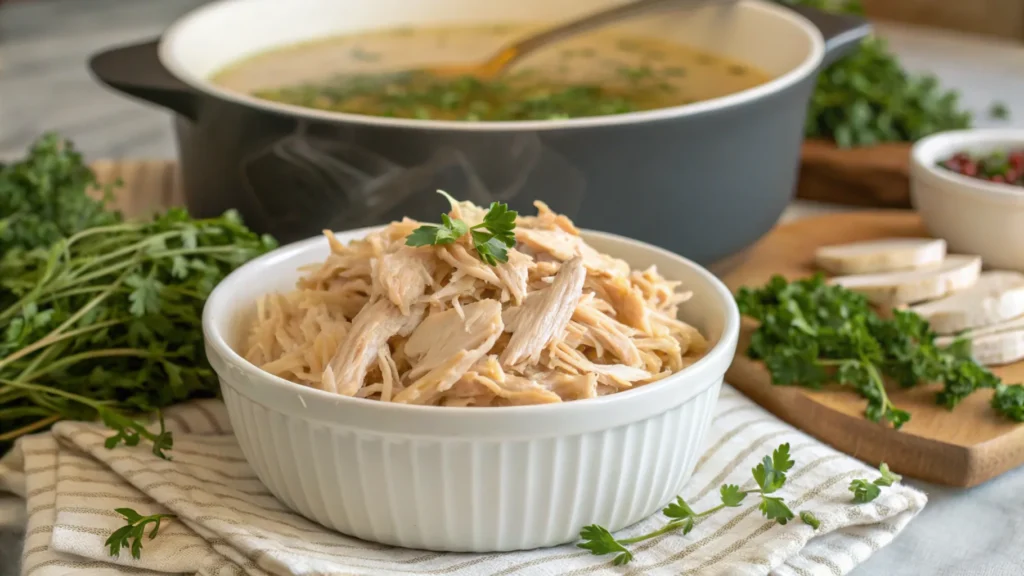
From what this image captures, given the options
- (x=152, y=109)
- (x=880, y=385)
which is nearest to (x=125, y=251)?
(x=880, y=385)

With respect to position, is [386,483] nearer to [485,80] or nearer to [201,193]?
[201,193]

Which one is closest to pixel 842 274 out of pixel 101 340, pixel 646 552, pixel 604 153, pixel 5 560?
pixel 604 153

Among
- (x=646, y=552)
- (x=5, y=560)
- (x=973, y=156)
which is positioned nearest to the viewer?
(x=646, y=552)

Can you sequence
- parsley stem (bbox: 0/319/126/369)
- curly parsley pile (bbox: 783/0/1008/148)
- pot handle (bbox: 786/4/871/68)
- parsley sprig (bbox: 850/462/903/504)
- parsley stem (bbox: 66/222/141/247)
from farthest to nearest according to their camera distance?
curly parsley pile (bbox: 783/0/1008/148), pot handle (bbox: 786/4/871/68), parsley stem (bbox: 66/222/141/247), parsley stem (bbox: 0/319/126/369), parsley sprig (bbox: 850/462/903/504)

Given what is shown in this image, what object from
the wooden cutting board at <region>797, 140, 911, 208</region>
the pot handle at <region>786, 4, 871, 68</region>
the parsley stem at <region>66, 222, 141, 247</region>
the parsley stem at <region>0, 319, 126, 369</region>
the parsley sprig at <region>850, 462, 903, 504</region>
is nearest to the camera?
the parsley sprig at <region>850, 462, 903, 504</region>

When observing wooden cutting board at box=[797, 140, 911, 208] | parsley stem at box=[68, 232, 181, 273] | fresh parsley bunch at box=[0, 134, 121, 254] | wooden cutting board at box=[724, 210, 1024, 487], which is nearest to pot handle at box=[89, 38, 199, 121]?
fresh parsley bunch at box=[0, 134, 121, 254]

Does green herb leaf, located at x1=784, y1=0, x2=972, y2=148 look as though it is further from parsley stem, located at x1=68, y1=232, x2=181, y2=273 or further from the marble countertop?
parsley stem, located at x1=68, y1=232, x2=181, y2=273
